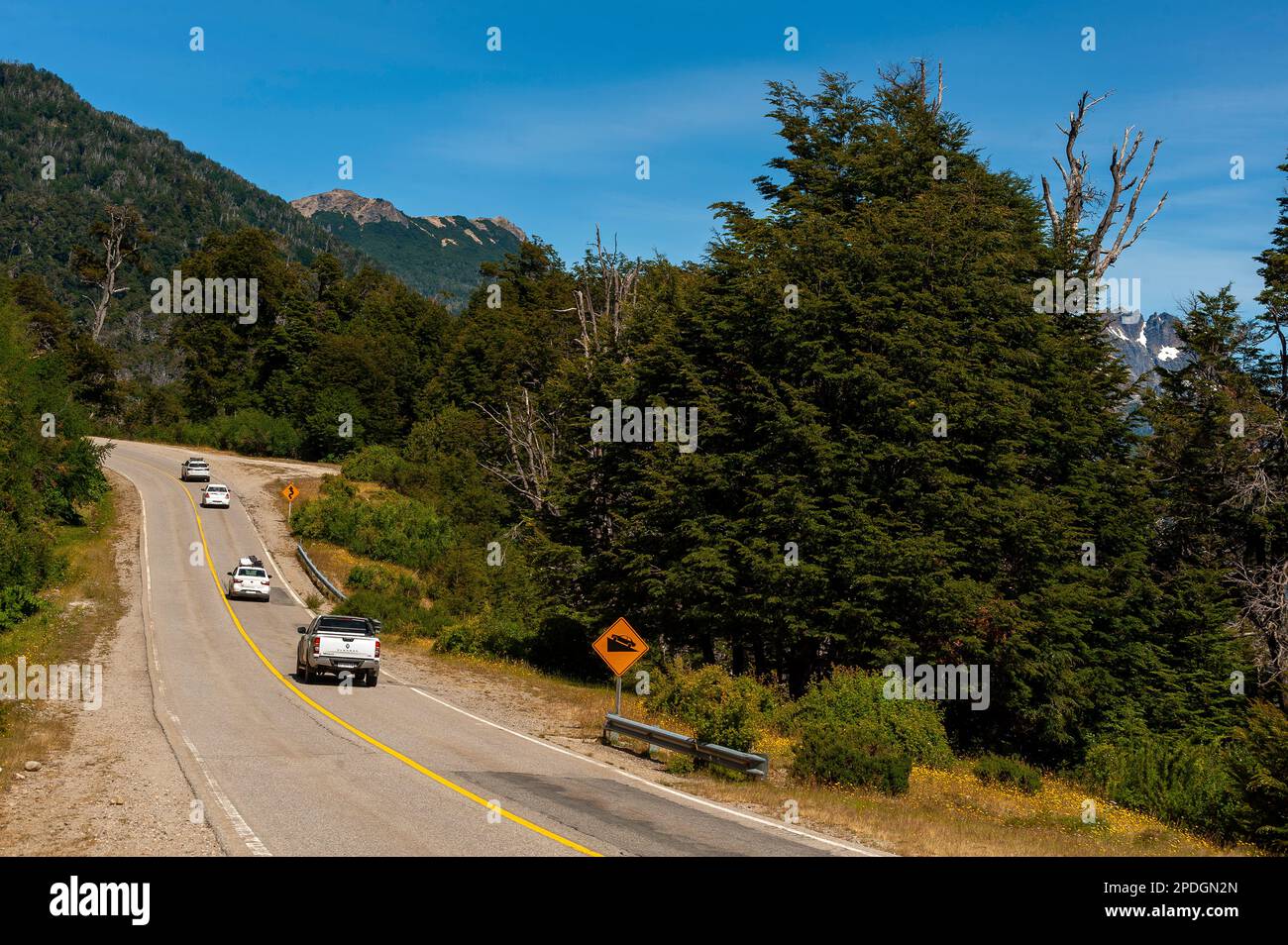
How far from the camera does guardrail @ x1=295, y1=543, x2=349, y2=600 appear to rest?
46.9 meters

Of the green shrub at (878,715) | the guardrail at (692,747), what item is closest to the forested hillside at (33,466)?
the guardrail at (692,747)

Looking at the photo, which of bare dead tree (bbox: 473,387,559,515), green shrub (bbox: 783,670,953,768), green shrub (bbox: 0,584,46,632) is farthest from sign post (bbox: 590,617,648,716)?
green shrub (bbox: 0,584,46,632)

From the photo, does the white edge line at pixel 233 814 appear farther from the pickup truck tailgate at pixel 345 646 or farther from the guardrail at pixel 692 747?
the pickup truck tailgate at pixel 345 646

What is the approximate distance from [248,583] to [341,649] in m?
18.8

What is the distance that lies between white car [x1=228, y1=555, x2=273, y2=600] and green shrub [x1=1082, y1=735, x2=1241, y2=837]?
3341 centimetres

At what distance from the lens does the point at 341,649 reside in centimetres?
2712

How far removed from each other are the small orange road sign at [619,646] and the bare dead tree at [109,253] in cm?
10023

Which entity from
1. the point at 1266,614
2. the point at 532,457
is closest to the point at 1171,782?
the point at 1266,614

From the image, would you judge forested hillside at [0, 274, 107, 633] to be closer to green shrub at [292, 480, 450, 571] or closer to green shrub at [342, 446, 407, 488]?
green shrub at [292, 480, 450, 571]

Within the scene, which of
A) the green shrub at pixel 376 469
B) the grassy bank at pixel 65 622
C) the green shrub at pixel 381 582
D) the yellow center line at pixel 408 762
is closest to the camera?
the yellow center line at pixel 408 762

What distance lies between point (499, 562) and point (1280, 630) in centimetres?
3447

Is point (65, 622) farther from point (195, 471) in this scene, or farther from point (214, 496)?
point (195, 471)

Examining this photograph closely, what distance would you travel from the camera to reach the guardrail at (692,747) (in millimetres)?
17359
